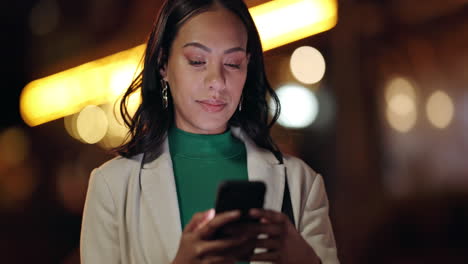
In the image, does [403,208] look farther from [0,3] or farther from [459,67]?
[0,3]

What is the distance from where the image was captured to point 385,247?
4.33 metres

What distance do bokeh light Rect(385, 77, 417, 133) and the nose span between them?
5.34 meters

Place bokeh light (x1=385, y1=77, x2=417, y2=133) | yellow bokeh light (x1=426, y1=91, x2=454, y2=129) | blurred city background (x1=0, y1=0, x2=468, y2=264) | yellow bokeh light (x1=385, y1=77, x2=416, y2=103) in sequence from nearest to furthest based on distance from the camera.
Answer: blurred city background (x1=0, y1=0, x2=468, y2=264) → yellow bokeh light (x1=385, y1=77, x2=416, y2=103) → bokeh light (x1=385, y1=77, x2=417, y2=133) → yellow bokeh light (x1=426, y1=91, x2=454, y2=129)

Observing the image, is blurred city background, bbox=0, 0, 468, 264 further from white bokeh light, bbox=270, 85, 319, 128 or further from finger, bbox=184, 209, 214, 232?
finger, bbox=184, 209, 214, 232

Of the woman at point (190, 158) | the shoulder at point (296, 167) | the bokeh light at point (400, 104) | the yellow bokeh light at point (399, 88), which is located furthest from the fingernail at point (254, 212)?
the bokeh light at point (400, 104)

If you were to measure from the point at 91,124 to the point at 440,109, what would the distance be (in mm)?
4979

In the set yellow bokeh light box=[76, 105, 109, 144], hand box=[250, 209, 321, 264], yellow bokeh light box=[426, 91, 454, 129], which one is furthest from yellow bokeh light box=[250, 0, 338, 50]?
yellow bokeh light box=[426, 91, 454, 129]

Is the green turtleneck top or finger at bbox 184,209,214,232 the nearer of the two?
finger at bbox 184,209,214,232

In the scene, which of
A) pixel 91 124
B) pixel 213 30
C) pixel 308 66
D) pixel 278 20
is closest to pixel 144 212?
pixel 213 30

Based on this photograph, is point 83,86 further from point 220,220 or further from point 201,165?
point 220,220

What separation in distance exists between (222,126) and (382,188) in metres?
3.51

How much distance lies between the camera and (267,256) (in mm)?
Answer: 1131

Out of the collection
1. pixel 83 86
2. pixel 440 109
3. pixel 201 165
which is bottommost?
pixel 440 109

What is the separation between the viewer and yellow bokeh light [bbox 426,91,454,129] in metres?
7.75
